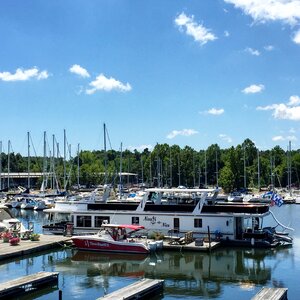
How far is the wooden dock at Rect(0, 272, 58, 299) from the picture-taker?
26.5m

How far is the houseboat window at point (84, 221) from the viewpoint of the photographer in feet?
152

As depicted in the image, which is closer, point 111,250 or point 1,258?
point 1,258

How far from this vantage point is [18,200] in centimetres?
9706

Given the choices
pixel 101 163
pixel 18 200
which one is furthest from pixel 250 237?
pixel 101 163

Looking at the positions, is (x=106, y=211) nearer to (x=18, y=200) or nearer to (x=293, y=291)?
(x=293, y=291)

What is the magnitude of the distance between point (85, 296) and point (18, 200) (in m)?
72.6

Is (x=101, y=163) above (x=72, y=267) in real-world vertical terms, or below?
above

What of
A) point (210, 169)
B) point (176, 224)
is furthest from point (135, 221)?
point (210, 169)

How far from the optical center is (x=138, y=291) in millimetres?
26000

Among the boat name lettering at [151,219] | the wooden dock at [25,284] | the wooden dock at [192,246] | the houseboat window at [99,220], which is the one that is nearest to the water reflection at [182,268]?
the wooden dock at [192,246]

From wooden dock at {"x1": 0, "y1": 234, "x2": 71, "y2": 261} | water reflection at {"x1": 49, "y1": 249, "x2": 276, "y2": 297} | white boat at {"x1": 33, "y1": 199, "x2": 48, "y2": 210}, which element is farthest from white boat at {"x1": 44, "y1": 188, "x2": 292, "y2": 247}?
white boat at {"x1": 33, "y1": 199, "x2": 48, "y2": 210}

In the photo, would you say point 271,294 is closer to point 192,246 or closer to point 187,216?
point 192,246

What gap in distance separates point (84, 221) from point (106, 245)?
7.03 metres

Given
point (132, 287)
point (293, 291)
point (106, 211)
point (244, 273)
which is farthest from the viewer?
point (106, 211)
